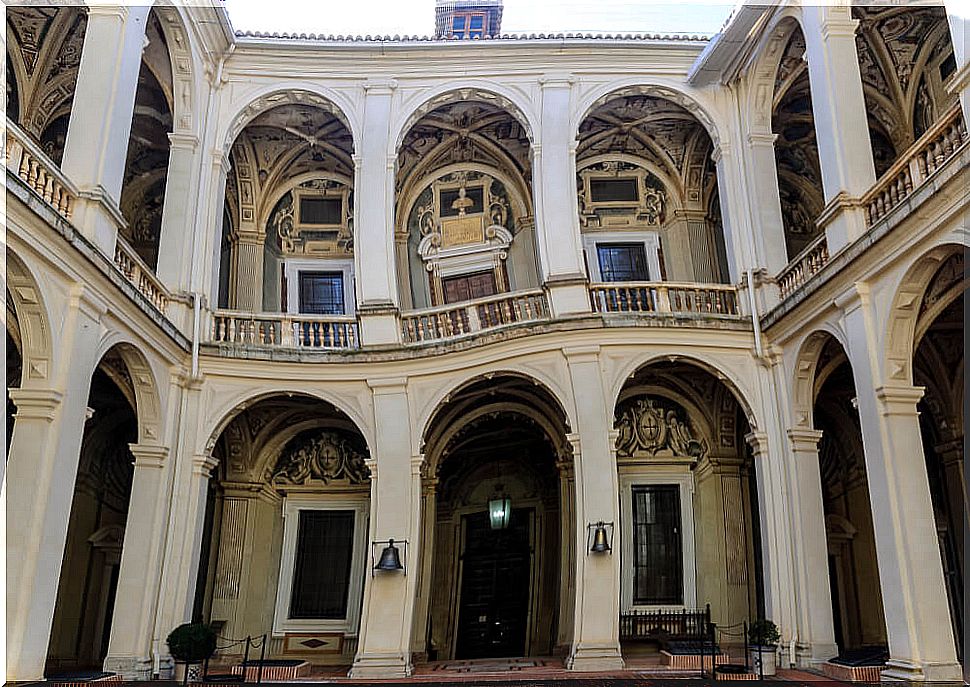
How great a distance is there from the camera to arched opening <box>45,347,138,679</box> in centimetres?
1405

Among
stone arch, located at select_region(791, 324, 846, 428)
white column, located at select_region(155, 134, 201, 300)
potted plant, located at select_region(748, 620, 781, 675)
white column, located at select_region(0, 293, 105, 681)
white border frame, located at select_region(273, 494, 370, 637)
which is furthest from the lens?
white border frame, located at select_region(273, 494, 370, 637)

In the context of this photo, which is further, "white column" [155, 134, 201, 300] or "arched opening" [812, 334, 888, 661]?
"arched opening" [812, 334, 888, 661]

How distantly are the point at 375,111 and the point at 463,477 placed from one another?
289 inches

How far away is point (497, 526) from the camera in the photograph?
16203 mm

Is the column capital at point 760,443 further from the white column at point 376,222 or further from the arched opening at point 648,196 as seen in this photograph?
the white column at point 376,222

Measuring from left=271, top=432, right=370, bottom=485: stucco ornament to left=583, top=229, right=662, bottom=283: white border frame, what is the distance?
5988 millimetres

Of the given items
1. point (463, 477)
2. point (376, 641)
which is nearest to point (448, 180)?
point (463, 477)

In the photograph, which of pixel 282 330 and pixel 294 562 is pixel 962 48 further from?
pixel 294 562

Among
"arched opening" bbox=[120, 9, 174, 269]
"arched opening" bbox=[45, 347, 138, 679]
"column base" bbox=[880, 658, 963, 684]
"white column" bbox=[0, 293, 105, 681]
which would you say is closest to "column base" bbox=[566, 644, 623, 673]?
"column base" bbox=[880, 658, 963, 684]

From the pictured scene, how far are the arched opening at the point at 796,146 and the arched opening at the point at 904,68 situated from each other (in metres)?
0.98

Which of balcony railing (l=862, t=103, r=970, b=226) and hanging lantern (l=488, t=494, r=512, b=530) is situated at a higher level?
balcony railing (l=862, t=103, r=970, b=226)

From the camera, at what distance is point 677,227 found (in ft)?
53.2

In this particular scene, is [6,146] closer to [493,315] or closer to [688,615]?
[493,315]

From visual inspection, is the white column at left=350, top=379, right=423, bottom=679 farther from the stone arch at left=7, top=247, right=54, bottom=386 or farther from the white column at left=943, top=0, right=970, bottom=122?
the white column at left=943, top=0, right=970, bottom=122
